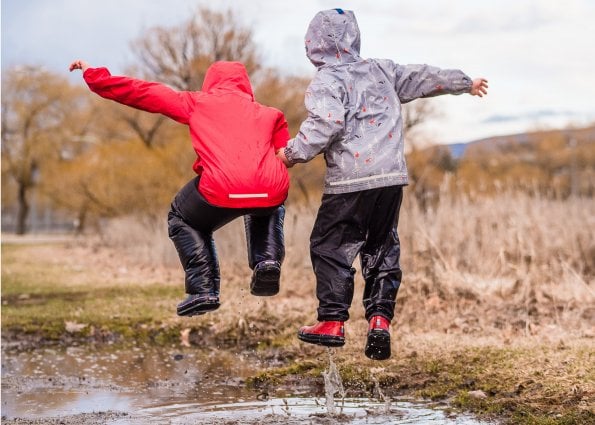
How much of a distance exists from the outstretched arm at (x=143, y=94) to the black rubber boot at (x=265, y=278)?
1065 mm

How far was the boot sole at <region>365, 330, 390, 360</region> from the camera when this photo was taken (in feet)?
19.4

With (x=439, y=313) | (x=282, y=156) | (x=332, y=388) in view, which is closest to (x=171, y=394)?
(x=332, y=388)

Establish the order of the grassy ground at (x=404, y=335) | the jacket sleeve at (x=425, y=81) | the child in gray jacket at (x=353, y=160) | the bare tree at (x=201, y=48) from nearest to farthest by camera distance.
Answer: the child in gray jacket at (x=353, y=160) < the jacket sleeve at (x=425, y=81) < the grassy ground at (x=404, y=335) < the bare tree at (x=201, y=48)

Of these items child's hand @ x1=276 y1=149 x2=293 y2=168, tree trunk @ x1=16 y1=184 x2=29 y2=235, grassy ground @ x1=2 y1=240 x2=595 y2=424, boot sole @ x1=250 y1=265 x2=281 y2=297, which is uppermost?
tree trunk @ x1=16 y1=184 x2=29 y2=235

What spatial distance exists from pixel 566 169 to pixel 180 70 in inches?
1732

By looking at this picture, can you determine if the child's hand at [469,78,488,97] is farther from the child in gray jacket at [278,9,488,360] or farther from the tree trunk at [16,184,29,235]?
the tree trunk at [16,184,29,235]

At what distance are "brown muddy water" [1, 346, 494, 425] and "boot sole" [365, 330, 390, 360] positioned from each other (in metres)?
0.41

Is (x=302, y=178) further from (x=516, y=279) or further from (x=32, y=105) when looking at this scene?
(x=32, y=105)

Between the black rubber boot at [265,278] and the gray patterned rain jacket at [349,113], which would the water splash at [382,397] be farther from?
the gray patterned rain jacket at [349,113]

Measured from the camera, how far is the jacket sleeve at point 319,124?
573 centimetres

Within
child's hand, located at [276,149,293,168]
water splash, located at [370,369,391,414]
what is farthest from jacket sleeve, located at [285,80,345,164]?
water splash, located at [370,369,391,414]

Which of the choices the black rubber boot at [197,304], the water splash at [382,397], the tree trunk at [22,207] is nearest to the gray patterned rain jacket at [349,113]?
the black rubber boot at [197,304]

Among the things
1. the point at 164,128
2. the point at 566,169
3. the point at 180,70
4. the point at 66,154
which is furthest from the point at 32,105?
the point at 566,169

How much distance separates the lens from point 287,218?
13.9 metres
